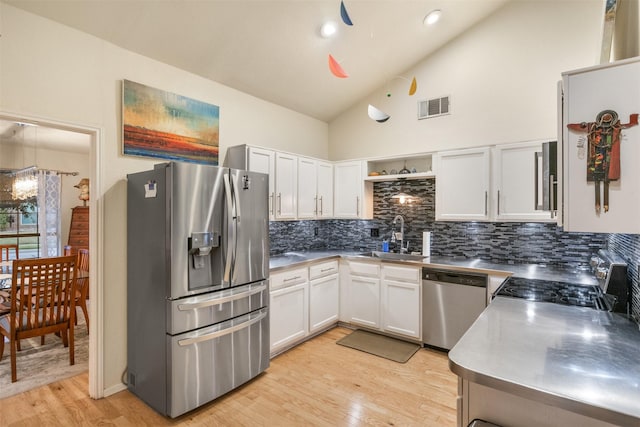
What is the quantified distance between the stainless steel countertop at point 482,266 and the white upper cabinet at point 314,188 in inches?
24.1

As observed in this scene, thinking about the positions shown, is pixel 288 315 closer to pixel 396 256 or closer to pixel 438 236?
pixel 396 256

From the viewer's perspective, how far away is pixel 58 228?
5766mm

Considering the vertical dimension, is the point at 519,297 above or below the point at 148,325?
above

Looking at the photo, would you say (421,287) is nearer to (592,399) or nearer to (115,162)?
(592,399)

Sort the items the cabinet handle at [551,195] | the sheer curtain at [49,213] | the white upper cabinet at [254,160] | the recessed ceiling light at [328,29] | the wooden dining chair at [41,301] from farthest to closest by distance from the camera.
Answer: the sheer curtain at [49,213]
the white upper cabinet at [254,160]
the recessed ceiling light at [328,29]
the wooden dining chair at [41,301]
the cabinet handle at [551,195]

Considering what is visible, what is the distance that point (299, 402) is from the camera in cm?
250

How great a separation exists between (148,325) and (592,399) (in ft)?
8.71

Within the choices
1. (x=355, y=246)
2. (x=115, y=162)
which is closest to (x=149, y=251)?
(x=115, y=162)

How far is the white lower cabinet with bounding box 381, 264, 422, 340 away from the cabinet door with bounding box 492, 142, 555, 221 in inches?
43.7

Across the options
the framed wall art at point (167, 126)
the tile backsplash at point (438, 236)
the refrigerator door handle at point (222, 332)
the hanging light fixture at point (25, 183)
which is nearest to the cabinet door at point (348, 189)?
the tile backsplash at point (438, 236)

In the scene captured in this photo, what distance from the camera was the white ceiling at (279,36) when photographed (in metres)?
2.46

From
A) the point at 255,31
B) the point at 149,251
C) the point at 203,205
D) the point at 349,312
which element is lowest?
the point at 349,312

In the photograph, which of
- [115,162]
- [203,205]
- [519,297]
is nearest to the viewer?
[519,297]

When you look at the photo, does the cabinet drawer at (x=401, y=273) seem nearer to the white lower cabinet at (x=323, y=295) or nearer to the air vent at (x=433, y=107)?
the white lower cabinet at (x=323, y=295)
